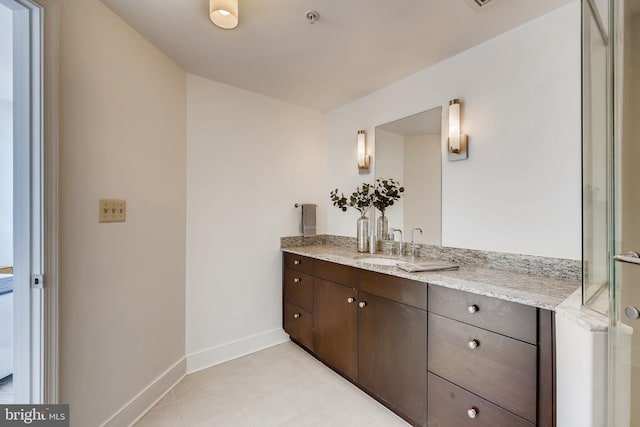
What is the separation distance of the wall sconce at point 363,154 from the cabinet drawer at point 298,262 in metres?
1.00

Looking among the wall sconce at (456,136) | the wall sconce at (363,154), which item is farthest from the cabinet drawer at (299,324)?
the wall sconce at (456,136)

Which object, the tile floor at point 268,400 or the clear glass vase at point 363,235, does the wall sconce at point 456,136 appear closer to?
the clear glass vase at point 363,235

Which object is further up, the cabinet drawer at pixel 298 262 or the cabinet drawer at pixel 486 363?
the cabinet drawer at pixel 298 262

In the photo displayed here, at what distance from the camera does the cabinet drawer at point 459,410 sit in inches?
44.3

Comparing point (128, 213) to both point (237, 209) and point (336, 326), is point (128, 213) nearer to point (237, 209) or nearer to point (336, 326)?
point (237, 209)

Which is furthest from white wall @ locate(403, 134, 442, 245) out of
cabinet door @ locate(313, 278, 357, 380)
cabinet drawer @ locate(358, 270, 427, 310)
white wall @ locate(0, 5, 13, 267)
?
white wall @ locate(0, 5, 13, 267)

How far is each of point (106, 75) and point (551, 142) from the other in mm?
2438

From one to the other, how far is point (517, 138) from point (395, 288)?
1.13 metres

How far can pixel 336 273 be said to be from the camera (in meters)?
1.98

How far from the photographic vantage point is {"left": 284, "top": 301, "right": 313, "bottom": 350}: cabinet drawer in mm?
2240

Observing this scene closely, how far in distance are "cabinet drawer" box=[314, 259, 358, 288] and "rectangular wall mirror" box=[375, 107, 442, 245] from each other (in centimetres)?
61

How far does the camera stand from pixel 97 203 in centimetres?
139

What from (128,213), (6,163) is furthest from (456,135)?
(6,163)

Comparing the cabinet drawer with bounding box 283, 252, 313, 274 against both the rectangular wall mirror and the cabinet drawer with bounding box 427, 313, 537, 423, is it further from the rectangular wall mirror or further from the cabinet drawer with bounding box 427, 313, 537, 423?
the cabinet drawer with bounding box 427, 313, 537, 423
